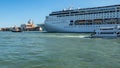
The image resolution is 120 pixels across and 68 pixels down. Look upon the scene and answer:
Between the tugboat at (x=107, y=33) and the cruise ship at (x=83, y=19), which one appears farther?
the cruise ship at (x=83, y=19)

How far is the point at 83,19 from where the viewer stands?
112 metres

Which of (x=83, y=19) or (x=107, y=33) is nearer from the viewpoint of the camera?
(x=107, y=33)

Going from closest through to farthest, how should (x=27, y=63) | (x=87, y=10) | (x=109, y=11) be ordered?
(x=27, y=63)
(x=109, y=11)
(x=87, y=10)

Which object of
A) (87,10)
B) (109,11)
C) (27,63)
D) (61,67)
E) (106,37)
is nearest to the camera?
(61,67)

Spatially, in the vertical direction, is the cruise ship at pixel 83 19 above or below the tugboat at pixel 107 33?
above

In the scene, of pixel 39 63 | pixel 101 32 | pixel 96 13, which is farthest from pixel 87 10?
pixel 39 63

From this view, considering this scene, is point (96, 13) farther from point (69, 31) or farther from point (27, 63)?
point (27, 63)

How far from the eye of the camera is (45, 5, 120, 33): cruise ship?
340 ft

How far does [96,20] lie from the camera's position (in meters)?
108

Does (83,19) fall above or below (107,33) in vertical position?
above

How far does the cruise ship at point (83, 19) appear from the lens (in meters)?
104

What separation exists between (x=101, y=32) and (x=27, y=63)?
49960 millimetres

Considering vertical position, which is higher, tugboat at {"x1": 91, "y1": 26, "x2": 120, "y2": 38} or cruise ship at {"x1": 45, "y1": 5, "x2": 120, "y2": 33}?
cruise ship at {"x1": 45, "y1": 5, "x2": 120, "y2": 33}

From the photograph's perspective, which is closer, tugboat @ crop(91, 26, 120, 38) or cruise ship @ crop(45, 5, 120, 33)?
tugboat @ crop(91, 26, 120, 38)
